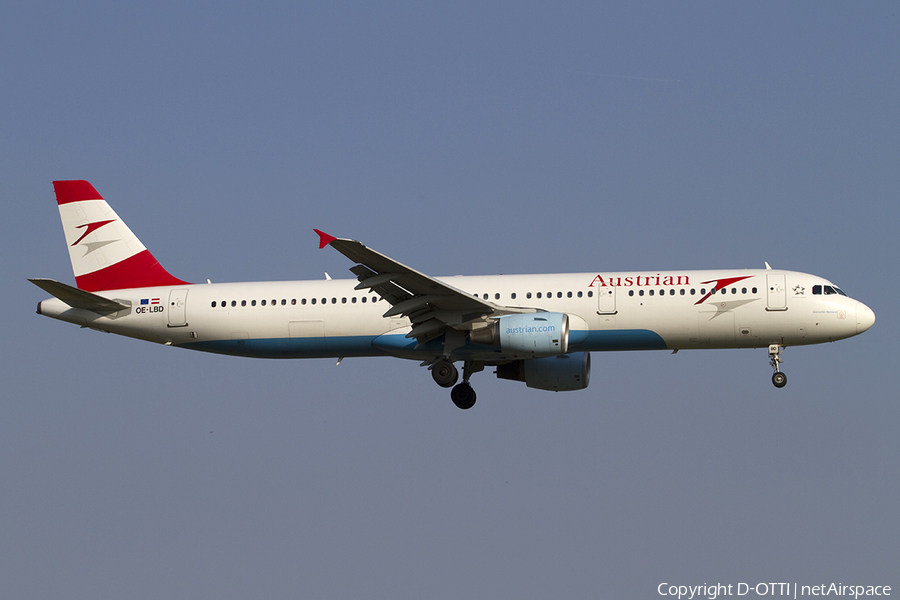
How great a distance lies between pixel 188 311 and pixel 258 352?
9.62 ft

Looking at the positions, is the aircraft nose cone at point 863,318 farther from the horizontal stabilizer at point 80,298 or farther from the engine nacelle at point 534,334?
the horizontal stabilizer at point 80,298

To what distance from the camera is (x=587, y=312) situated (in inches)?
1419

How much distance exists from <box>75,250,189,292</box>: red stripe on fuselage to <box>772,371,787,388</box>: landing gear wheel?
70.0ft

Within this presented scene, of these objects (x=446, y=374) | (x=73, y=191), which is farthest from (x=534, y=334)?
(x=73, y=191)

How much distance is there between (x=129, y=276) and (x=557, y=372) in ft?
53.5

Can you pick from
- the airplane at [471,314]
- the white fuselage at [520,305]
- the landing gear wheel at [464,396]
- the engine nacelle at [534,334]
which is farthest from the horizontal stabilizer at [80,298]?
the engine nacelle at [534,334]

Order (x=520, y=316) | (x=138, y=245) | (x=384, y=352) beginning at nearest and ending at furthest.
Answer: (x=520, y=316) → (x=384, y=352) → (x=138, y=245)

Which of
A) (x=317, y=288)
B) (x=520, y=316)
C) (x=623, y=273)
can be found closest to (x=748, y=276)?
(x=623, y=273)

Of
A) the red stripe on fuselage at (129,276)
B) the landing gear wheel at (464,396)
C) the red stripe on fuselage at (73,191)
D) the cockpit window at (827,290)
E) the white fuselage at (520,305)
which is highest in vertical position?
the red stripe on fuselage at (73,191)

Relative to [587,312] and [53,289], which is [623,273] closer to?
[587,312]

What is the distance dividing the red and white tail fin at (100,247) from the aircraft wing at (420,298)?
9.74 metres

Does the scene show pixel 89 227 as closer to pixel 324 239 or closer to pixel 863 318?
pixel 324 239

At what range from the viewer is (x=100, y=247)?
41.3 meters

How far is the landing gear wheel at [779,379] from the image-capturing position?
36.2 m
